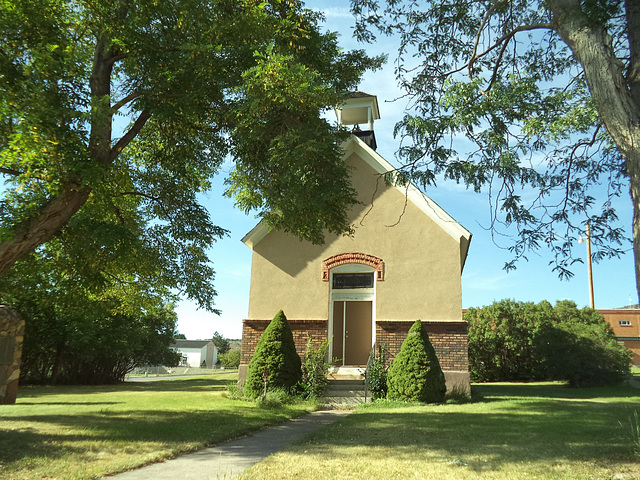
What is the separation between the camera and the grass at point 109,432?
5.41 meters

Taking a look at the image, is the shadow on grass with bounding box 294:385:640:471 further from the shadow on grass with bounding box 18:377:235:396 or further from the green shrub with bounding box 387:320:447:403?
the shadow on grass with bounding box 18:377:235:396

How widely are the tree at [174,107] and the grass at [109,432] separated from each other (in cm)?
268

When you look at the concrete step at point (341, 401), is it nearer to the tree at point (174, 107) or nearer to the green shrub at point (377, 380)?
the green shrub at point (377, 380)

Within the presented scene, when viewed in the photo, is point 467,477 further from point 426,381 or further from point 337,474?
point 426,381

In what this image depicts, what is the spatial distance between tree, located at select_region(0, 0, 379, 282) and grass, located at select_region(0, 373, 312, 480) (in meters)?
2.68

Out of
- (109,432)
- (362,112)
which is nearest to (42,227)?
(109,432)

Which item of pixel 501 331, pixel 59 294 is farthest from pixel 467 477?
pixel 501 331

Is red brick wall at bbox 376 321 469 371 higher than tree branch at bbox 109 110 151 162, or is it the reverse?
A: tree branch at bbox 109 110 151 162

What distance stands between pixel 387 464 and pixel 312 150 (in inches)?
185

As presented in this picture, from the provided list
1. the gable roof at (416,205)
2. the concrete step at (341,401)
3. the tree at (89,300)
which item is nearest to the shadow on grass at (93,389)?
the tree at (89,300)

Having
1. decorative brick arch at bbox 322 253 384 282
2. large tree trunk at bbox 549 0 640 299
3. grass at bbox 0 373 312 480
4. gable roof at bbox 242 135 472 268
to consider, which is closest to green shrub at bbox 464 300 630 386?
gable roof at bbox 242 135 472 268

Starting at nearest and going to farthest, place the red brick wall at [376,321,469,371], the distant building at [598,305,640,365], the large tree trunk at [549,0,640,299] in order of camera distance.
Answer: the large tree trunk at [549,0,640,299] < the red brick wall at [376,321,469,371] < the distant building at [598,305,640,365]

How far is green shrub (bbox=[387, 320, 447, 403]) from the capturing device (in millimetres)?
12531

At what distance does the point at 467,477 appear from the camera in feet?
17.1
